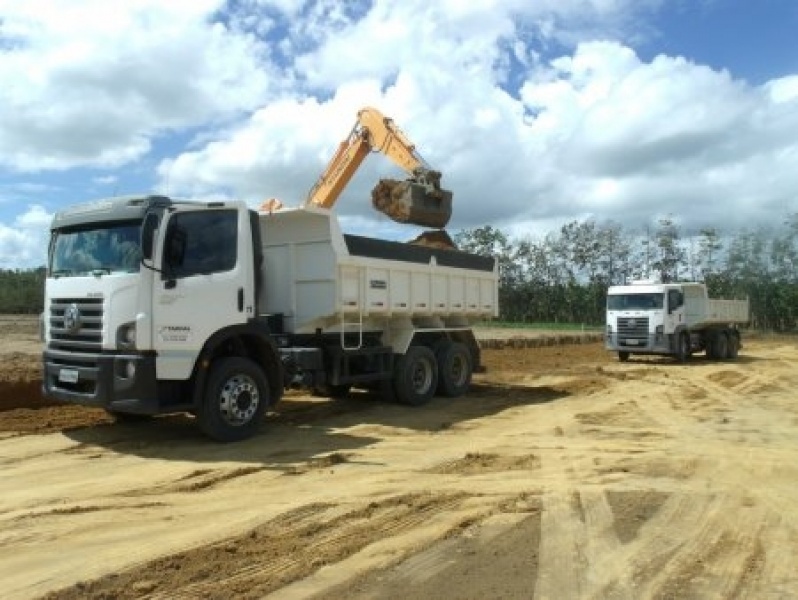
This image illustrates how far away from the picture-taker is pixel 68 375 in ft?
31.3

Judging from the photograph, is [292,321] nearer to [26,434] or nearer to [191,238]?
[191,238]

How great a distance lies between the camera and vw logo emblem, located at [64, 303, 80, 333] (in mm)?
9484

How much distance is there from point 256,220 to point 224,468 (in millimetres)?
3379

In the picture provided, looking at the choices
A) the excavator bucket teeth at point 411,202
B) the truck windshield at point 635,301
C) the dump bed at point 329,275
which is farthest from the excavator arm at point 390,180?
the truck windshield at point 635,301

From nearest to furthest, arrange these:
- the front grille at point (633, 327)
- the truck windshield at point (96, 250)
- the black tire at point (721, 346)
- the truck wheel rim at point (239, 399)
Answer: the truck windshield at point (96, 250) → the truck wheel rim at point (239, 399) → the front grille at point (633, 327) → the black tire at point (721, 346)

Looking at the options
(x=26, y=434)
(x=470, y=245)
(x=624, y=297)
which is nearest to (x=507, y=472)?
(x=26, y=434)

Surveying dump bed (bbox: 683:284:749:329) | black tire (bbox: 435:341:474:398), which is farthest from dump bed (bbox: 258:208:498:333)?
dump bed (bbox: 683:284:749:329)

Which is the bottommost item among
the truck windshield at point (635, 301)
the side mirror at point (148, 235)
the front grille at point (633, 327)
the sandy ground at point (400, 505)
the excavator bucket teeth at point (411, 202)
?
the sandy ground at point (400, 505)

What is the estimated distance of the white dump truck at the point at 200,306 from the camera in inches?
361

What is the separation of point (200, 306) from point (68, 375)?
67.7 inches

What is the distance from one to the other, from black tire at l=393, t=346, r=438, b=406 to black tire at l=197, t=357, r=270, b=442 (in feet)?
11.5

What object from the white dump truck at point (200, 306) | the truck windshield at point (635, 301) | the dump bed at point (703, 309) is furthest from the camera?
the dump bed at point (703, 309)

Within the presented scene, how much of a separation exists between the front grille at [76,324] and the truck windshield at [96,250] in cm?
36

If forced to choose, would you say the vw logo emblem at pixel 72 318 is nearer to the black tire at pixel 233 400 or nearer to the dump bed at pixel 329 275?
the black tire at pixel 233 400
